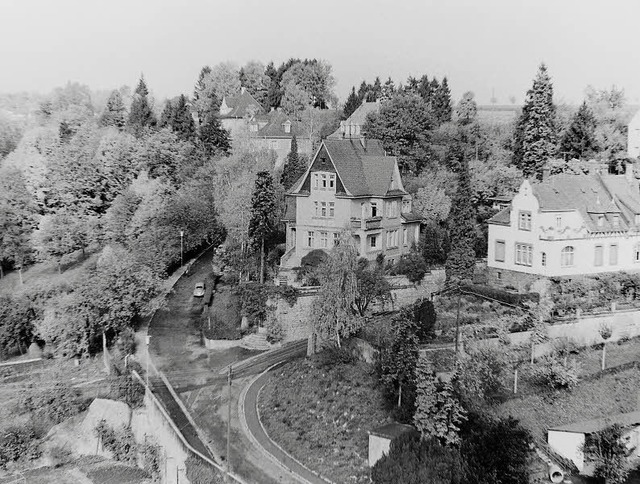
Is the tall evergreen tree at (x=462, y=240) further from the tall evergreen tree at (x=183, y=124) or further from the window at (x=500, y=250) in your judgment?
the tall evergreen tree at (x=183, y=124)

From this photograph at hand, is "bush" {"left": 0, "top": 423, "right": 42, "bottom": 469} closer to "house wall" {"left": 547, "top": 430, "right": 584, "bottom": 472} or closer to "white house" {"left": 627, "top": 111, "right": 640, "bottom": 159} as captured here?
"house wall" {"left": 547, "top": 430, "right": 584, "bottom": 472}

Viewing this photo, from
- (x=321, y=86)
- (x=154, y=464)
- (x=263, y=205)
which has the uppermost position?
(x=321, y=86)

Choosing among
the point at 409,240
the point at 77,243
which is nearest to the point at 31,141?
the point at 77,243

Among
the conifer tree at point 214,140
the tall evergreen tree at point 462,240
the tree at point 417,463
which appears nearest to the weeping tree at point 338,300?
the tall evergreen tree at point 462,240

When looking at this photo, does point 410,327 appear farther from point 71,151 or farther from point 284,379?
point 71,151

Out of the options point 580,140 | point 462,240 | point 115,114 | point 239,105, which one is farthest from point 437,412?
point 239,105

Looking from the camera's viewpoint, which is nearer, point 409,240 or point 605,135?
point 409,240
